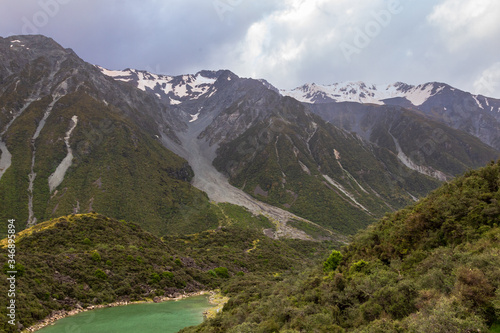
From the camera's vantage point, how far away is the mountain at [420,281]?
13.9 metres

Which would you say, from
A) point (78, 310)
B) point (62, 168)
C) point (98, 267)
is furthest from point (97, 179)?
point (78, 310)

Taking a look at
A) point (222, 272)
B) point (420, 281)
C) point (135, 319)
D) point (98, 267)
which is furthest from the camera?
point (222, 272)

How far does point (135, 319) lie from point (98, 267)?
15.1 m

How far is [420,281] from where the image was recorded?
18.0 metres

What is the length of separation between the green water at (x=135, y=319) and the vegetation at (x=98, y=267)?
292 centimetres

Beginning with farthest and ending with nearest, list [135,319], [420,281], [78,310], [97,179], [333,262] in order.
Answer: [97,179] → [78,310] → [135,319] → [333,262] → [420,281]

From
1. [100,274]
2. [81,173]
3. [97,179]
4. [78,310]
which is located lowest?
[78,310]

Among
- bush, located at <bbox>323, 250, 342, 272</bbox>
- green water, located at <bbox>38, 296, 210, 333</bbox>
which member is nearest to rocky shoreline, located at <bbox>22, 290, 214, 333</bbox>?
green water, located at <bbox>38, 296, 210, 333</bbox>

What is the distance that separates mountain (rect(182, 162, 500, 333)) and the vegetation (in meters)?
22.0

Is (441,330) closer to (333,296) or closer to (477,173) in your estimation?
(333,296)

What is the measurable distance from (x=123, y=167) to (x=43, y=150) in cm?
4470

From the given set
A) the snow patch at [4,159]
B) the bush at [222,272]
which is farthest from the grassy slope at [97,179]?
the bush at [222,272]

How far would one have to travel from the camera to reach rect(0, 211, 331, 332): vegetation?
3725cm

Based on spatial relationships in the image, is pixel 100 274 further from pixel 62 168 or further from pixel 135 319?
pixel 62 168
